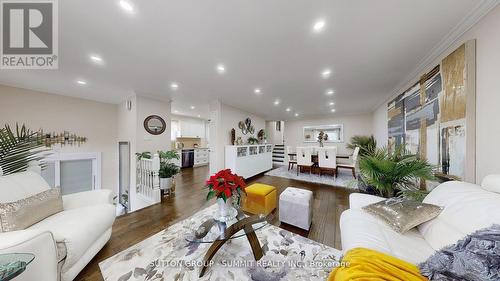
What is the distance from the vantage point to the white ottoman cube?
2076 mm

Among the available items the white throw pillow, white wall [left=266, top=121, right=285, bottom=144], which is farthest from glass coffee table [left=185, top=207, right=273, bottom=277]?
white wall [left=266, top=121, right=285, bottom=144]

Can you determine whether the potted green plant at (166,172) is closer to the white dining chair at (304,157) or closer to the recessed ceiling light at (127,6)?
the recessed ceiling light at (127,6)

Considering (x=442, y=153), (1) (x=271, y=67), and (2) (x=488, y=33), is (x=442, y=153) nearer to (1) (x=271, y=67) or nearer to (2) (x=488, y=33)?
(2) (x=488, y=33)

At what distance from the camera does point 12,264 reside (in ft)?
2.89

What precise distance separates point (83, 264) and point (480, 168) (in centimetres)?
387

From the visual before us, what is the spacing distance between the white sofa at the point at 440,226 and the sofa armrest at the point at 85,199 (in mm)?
2688

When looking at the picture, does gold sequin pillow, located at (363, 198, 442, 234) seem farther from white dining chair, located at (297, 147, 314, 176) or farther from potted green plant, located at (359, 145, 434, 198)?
white dining chair, located at (297, 147, 314, 176)

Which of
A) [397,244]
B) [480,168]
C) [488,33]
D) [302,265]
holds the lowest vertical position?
[302,265]

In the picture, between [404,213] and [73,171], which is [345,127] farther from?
[73,171]

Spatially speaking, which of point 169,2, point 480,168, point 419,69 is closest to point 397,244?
point 480,168

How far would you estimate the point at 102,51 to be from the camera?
2.00 metres

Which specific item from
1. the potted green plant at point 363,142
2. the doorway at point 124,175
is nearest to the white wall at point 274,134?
the potted green plant at point 363,142

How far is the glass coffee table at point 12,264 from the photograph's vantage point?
2.70ft

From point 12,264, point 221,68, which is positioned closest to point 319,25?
point 221,68
